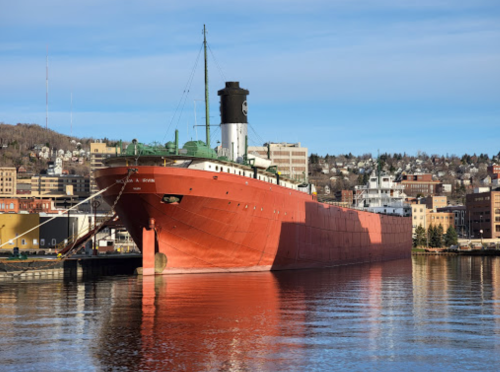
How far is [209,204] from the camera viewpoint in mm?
44781

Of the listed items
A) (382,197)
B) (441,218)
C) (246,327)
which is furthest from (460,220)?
(246,327)

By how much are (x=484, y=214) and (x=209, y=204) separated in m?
131

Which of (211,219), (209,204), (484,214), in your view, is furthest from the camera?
(484,214)

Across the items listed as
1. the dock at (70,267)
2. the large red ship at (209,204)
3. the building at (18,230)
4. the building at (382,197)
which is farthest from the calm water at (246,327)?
the building at (382,197)

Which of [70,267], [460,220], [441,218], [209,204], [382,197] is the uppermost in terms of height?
[382,197]

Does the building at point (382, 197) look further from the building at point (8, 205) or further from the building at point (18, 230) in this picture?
the building at point (8, 205)

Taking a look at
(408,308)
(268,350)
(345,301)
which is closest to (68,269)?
(345,301)

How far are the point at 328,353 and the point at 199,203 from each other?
23.7m

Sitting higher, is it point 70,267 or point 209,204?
point 209,204

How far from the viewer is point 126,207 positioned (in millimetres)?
45594

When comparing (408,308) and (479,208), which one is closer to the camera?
(408,308)

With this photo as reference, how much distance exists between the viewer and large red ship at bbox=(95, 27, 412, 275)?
144 ft

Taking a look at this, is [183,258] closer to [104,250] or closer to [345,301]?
[345,301]

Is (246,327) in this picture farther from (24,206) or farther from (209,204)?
(24,206)
